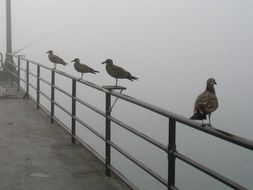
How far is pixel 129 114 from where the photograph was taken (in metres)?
50.7

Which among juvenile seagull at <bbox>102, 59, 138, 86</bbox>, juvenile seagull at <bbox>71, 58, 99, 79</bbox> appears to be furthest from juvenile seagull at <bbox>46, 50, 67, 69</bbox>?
juvenile seagull at <bbox>102, 59, 138, 86</bbox>

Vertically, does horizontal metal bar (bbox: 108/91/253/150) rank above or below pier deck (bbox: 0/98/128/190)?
above

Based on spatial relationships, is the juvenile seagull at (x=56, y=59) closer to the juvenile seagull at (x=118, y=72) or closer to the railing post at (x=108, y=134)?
the juvenile seagull at (x=118, y=72)

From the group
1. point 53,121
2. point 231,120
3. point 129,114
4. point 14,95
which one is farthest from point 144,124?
point 53,121

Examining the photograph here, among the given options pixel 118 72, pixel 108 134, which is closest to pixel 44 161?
pixel 108 134

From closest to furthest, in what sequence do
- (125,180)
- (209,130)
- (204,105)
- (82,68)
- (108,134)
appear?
(209,130), (204,105), (125,180), (108,134), (82,68)

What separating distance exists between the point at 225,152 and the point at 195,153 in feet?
10.1

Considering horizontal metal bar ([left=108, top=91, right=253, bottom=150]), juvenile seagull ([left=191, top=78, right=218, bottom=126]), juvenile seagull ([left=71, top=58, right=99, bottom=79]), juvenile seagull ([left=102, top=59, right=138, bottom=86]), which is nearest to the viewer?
horizontal metal bar ([left=108, top=91, right=253, bottom=150])

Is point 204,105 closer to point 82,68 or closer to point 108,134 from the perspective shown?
point 108,134

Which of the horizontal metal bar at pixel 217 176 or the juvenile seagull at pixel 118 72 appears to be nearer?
the horizontal metal bar at pixel 217 176

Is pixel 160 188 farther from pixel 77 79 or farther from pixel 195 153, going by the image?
pixel 77 79

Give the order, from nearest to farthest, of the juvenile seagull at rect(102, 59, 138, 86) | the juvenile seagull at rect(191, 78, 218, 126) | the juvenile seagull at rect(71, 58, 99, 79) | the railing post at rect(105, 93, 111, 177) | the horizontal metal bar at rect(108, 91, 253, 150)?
the horizontal metal bar at rect(108, 91, 253, 150) → the juvenile seagull at rect(191, 78, 218, 126) → the railing post at rect(105, 93, 111, 177) → the juvenile seagull at rect(102, 59, 138, 86) → the juvenile seagull at rect(71, 58, 99, 79)

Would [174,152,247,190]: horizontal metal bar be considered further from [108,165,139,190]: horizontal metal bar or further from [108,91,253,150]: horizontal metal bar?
[108,165,139,190]: horizontal metal bar

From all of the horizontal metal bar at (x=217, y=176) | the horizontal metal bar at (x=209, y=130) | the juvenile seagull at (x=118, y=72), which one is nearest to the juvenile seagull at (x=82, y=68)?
the juvenile seagull at (x=118, y=72)
